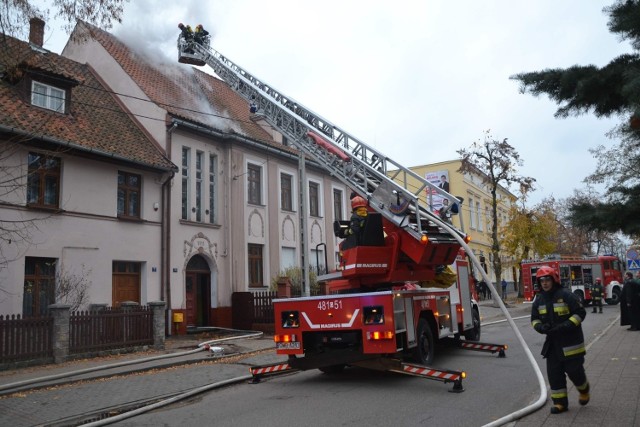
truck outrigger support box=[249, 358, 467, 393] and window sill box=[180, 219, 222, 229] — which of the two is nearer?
truck outrigger support box=[249, 358, 467, 393]

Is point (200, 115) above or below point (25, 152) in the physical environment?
above

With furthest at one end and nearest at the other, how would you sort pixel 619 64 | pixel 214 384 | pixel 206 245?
pixel 206 245 < pixel 214 384 < pixel 619 64

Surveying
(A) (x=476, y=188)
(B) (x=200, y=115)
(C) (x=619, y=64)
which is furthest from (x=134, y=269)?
(A) (x=476, y=188)

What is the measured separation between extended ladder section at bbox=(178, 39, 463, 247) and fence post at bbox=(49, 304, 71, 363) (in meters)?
6.73

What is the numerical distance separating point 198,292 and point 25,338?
8370 mm

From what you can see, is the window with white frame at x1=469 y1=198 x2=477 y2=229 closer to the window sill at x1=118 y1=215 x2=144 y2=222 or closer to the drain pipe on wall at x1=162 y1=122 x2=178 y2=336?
the drain pipe on wall at x1=162 y1=122 x2=178 y2=336

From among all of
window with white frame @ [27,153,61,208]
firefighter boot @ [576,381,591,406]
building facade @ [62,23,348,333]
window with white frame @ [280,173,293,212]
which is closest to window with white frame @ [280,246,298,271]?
building facade @ [62,23,348,333]

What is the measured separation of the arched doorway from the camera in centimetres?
1953

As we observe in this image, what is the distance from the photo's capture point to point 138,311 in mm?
14734

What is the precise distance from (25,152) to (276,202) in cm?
1050

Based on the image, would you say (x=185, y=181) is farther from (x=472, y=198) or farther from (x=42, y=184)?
(x=472, y=198)

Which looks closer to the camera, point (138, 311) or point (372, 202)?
point (372, 202)

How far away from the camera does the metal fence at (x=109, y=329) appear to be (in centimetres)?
1311

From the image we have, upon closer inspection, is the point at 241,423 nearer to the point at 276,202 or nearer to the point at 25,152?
the point at 25,152
